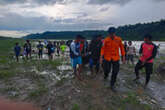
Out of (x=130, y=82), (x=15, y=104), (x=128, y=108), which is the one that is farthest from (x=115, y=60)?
(x=15, y=104)

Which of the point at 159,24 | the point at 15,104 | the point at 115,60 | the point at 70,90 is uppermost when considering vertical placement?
the point at 159,24

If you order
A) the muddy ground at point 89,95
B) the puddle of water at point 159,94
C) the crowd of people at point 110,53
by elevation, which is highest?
the crowd of people at point 110,53

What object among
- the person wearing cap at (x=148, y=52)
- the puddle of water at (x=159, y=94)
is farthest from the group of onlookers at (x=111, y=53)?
the puddle of water at (x=159, y=94)

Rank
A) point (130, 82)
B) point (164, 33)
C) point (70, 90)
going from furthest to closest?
1. point (164, 33)
2. point (130, 82)
3. point (70, 90)

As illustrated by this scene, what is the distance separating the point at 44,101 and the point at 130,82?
3.81 metres

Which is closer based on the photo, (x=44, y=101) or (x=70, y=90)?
(x=44, y=101)

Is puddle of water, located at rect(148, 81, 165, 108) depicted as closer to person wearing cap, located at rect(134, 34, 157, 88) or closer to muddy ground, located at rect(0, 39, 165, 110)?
muddy ground, located at rect(0, 39, 165, 110)

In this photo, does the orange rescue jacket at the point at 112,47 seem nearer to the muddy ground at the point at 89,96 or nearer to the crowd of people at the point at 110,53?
the crowd of people at the point at 110,53

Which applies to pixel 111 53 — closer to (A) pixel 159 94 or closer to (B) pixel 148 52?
(B) pixel 148 52

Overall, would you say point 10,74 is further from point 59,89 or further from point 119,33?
point 119,33

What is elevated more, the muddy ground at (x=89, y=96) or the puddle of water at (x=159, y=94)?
the muddy ground at (x=89, y=96)

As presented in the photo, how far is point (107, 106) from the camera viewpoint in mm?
4109

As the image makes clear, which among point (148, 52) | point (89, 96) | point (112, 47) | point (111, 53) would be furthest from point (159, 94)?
point (89, 96)

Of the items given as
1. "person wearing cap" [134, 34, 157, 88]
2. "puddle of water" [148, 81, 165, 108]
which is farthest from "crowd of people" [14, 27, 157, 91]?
"puddle of water" [148, 81, 165, 108]
